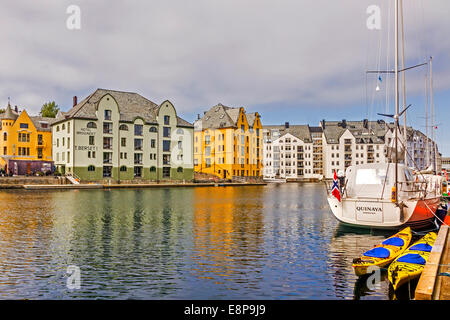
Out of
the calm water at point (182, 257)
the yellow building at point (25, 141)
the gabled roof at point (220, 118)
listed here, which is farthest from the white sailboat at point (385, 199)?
the gabled roof at point (220, 118)

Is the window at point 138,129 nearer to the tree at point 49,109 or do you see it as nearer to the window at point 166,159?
the window at point 166,159

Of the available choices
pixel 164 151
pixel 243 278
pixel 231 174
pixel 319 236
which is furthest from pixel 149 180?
pixel 243 278

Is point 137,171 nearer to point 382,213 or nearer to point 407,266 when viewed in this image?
point 382,213

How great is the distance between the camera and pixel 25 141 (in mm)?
102125

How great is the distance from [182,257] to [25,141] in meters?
95.0

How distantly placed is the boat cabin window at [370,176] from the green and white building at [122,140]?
7315cm

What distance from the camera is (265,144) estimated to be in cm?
17225

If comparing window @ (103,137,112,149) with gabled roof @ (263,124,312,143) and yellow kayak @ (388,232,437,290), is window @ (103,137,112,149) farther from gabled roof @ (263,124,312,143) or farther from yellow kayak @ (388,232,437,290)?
gabled roof @ (263,124,312,143)

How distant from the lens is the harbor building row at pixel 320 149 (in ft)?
545

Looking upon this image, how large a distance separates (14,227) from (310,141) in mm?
149240

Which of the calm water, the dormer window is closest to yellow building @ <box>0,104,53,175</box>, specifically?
the dormer window

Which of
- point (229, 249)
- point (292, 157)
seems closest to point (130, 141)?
point (229, 249)

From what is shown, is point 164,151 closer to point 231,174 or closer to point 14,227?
point 231,174

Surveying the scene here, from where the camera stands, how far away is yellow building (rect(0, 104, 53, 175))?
95688 mm
